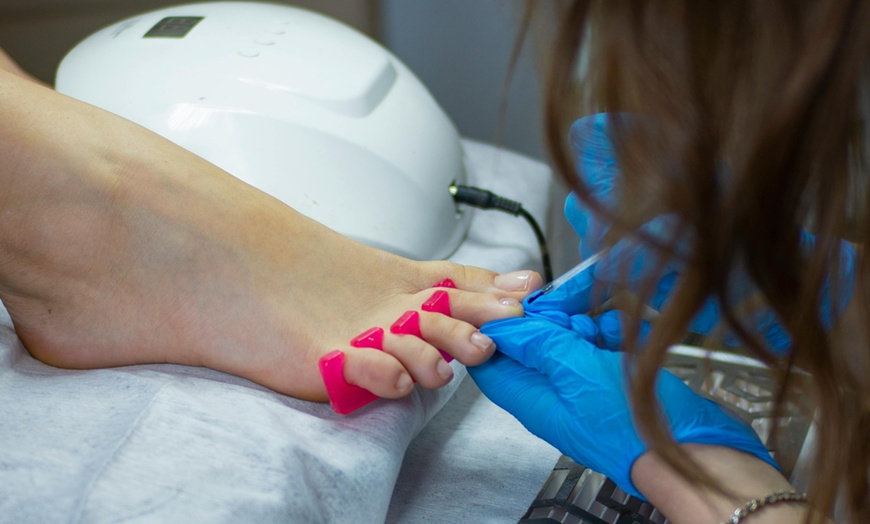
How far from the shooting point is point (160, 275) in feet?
1.75

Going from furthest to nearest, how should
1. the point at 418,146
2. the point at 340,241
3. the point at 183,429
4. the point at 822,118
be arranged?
1. the point at 418,146
2. the point at 340,241
3. the point at 183,429
4. the point at 822,118

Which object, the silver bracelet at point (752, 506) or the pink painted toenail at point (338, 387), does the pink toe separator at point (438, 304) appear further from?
the silver bracelet at point (752, 506)

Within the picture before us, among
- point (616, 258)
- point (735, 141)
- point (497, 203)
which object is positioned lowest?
point (497, 203)

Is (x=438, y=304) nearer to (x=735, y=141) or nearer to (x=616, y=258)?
(x=616, y=258)

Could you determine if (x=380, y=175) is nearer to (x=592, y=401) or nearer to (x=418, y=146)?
(x=418, y=146)

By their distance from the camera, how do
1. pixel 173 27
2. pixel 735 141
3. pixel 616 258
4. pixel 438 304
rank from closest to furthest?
pixel 735 141 → pixel 616 258 → pixel 438 304 → pixel 173 27

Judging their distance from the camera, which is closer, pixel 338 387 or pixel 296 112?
pixel 338 387

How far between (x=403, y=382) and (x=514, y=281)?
14cm

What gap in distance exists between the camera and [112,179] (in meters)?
0.53

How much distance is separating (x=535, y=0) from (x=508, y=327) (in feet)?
0.72

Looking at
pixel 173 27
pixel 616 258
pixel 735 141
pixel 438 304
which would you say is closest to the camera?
pixel 735 141

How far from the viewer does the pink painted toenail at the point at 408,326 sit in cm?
53

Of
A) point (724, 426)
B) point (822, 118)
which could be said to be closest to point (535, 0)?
point (822, 118)

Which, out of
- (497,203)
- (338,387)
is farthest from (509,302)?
(497,203)
